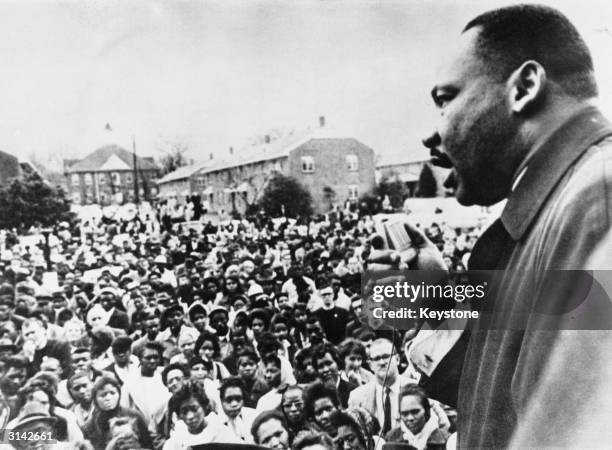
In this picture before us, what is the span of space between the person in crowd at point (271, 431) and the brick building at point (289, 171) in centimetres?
87

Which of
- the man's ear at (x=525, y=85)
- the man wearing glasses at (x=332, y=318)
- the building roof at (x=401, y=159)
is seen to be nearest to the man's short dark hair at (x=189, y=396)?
the man wearing glasses at (x=332, y=318)

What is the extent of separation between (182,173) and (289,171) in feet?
1.54

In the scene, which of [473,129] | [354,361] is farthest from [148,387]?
[473,129]

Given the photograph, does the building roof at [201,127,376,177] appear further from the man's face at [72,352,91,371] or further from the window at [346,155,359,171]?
the man's face at [72,352,91,371]

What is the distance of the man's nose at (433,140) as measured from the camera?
220 centimetres

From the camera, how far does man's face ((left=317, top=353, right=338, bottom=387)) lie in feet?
7.40

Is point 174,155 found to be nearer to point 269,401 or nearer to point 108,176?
point 108,176

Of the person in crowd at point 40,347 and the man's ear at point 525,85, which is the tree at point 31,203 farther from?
the man's ear at point 525,85

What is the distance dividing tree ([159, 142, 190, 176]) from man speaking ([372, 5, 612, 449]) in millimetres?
1062

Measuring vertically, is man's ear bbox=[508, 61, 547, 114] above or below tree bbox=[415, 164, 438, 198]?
above

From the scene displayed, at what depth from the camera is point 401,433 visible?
2.25m

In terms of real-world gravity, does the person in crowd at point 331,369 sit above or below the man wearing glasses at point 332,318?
below

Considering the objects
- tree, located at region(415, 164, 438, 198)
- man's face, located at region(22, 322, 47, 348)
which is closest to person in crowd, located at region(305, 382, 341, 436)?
tree, located at region(415, 164, 438, 198)

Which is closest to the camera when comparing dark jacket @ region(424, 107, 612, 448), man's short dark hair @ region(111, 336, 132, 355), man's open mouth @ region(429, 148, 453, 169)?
dark jacket @ region(424, 107, 612, 448)
